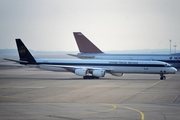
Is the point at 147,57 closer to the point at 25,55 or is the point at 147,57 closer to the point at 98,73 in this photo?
the point at 98,73

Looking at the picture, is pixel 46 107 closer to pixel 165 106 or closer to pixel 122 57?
pixel 165 106

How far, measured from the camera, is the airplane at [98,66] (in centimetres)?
5922

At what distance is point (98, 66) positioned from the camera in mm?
61594

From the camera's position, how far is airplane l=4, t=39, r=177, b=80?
59219 mm

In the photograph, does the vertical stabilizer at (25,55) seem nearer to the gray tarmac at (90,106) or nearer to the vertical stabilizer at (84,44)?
the gray tarmac at (90,106)

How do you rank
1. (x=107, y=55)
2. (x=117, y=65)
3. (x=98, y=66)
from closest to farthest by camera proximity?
1. (x=117, y=65)
2. (x=98, y=66)
3. (x=107, y=55)

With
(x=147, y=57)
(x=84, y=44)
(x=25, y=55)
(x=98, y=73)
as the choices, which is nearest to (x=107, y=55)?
(x=84, y=44)

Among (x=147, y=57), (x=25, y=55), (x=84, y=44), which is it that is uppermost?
(x=84, y=44)

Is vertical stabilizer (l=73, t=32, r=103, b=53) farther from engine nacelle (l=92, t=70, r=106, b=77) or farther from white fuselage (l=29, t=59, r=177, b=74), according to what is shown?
engine nacelle (l=92, t=70, r=106, b=77)

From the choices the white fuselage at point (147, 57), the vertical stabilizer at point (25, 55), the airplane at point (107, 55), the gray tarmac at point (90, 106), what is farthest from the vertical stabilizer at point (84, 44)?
the gray tarmac at point (90, 106)

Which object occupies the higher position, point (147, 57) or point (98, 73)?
point (147, 57)

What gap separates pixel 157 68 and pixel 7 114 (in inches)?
1480

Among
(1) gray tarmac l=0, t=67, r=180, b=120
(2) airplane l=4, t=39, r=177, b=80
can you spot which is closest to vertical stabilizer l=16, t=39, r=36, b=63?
(2) airplane l=4, t=39, r=177, b=80

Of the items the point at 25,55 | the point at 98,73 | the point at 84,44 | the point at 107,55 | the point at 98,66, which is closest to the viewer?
the point at 98,73
